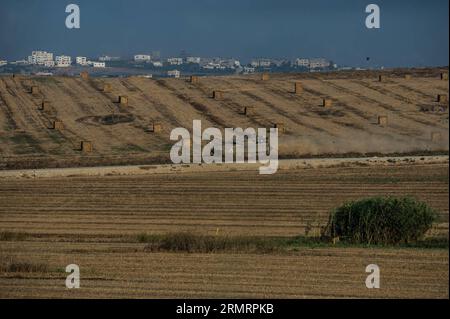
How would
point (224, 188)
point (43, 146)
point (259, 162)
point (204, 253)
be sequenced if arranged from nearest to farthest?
point (204, 253), point (224, 188), point (259, 162), point (43, 146)

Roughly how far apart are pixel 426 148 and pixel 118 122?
18666mm

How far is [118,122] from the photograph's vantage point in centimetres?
5434

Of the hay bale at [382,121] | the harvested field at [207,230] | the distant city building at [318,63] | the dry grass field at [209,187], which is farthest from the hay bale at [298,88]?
the distant city building at [318,63]

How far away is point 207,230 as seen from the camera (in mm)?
26000

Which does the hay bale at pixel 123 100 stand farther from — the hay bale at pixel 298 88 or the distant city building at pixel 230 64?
the distant city building at pixel 230 64

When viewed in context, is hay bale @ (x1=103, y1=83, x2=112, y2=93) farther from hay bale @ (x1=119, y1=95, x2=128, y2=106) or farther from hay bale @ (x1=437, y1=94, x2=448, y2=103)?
hay bale @ (x1=437, y1=94, x2=448, y2=103)

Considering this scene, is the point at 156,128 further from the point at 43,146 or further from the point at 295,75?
Result: the point at 295,75

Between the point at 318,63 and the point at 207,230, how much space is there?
117 meters

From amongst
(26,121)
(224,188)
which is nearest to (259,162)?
(224,188)

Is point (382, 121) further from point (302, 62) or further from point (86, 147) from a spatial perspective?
point (302, 62)

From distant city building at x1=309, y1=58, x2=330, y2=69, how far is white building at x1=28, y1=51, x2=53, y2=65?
36.9 metres

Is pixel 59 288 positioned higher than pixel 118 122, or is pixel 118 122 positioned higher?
pixel 118 122

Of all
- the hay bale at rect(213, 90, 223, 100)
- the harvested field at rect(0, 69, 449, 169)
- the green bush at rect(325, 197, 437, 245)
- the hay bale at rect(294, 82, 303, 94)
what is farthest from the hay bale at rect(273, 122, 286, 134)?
the green bush at rect(325, 197, 437, 245)
